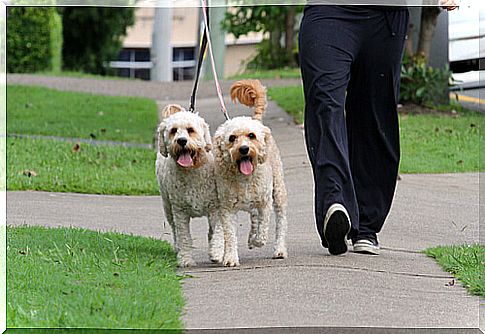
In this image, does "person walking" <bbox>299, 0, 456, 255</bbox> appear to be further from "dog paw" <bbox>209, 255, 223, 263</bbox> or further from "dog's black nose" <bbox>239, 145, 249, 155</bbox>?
"dog paw" <bbox>209, 255, 223, 263</bbox>

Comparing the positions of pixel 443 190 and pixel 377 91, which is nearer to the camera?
pixel 377 91

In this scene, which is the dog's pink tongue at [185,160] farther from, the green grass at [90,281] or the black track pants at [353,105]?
the black track pants at [353,105]

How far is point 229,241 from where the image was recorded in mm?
6586

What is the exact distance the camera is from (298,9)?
66.8 feet

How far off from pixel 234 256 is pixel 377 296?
113 centimetres

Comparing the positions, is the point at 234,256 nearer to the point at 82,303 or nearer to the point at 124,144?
the point at 82,303

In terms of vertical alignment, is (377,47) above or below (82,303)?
above

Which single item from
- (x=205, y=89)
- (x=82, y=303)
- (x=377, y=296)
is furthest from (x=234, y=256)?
(x=205, y=89)

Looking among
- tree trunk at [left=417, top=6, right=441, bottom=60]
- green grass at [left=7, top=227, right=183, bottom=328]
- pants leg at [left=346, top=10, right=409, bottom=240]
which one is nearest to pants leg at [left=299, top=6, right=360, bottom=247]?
pants leg at [left=346, top=10, right=409, bottom=240]

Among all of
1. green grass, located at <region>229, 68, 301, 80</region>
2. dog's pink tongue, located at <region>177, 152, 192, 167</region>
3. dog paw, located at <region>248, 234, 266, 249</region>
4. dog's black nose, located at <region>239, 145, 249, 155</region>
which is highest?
dog's black nose, located at <region>239, 145, 249, 155</region>

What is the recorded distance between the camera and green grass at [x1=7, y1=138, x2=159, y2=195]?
10742 millimetres

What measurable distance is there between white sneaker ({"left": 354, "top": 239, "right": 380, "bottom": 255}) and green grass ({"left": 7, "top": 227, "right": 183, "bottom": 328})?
1178 mm

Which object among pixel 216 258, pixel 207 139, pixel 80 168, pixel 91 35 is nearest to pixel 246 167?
pixel 207 139

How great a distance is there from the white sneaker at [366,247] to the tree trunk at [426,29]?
908 cm
